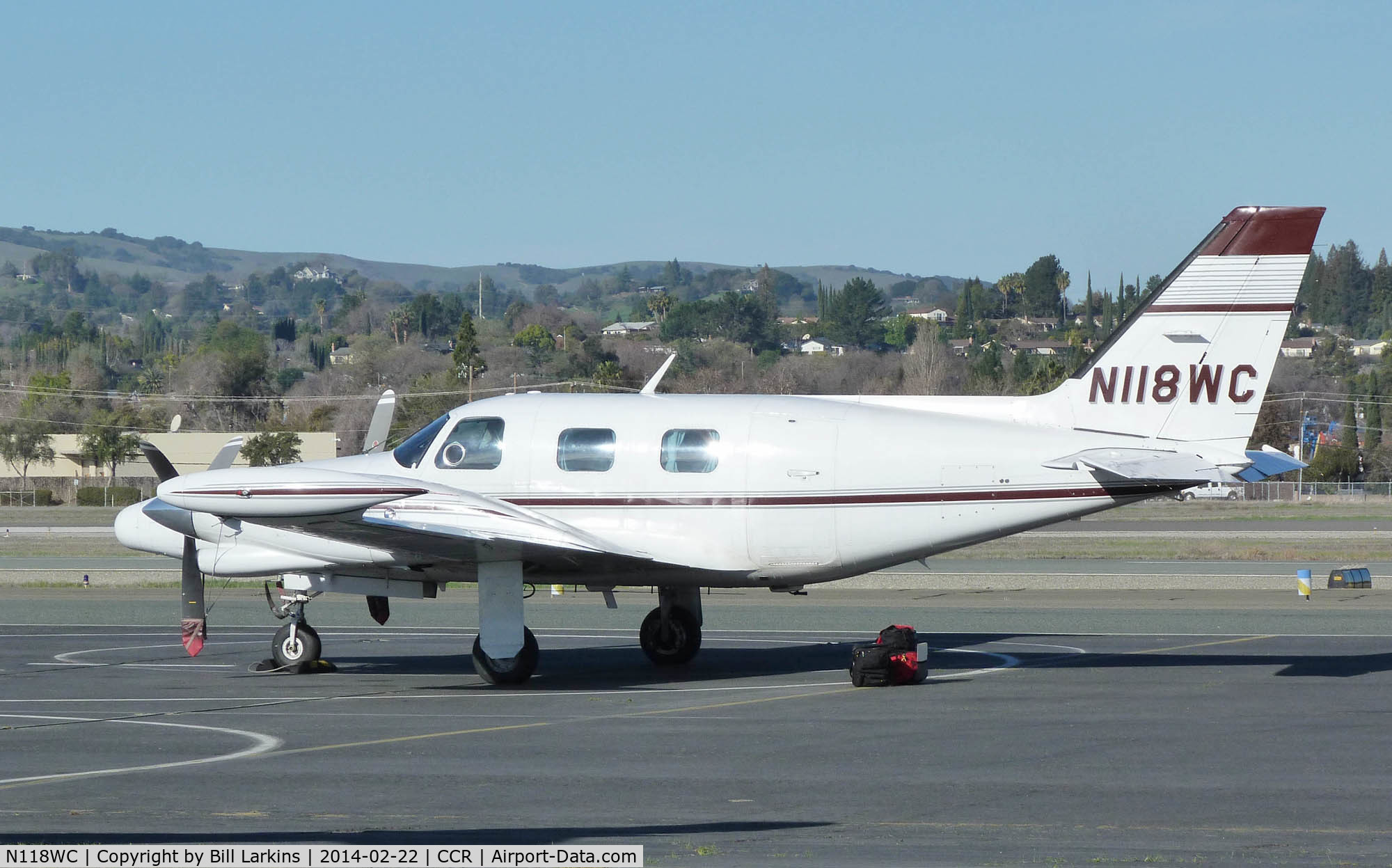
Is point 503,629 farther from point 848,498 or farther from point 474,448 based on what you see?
point 848,498

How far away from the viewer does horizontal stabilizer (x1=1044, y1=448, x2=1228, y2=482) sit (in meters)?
15.9

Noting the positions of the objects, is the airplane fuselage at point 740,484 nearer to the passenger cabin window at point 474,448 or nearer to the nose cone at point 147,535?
the passenger cabin window at point 474,448

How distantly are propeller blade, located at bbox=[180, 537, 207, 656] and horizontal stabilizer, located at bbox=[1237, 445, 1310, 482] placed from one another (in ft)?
41.0

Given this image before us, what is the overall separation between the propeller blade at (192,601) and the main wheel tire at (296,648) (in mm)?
994

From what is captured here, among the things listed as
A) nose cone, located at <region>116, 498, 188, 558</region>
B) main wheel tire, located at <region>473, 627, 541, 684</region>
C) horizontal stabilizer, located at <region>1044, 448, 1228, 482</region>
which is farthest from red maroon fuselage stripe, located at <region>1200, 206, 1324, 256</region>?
nose cone, located at <region>116, 498, 188, 558</region>

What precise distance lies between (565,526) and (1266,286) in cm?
865

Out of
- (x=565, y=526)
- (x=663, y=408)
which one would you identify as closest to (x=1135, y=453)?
(x=663, y=408)

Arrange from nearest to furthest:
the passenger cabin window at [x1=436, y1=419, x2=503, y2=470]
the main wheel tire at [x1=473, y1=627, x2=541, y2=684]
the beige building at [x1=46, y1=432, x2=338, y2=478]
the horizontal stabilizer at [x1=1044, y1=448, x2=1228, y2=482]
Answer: the horizontal stabilizer at [x1=1044, y1=448, x2=1228, y2=482] → the main wheel tire at [x1=473, y1=627, x2=541, y2=684] → the passenger cabin window at [x1=436, y1=419, x2=503, y2=470] → the beige building at [x1=46, y1=432, x2=338, y2=478]

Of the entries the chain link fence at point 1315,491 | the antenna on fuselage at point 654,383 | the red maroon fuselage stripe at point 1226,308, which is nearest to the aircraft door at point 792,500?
the antenna on fuselage at point 654,383

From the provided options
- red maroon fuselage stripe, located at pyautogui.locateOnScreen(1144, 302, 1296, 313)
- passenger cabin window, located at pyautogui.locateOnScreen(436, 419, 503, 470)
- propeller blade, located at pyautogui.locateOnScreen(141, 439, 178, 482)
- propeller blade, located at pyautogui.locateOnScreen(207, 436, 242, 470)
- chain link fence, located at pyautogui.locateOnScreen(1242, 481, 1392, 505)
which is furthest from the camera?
chain link fence, located at pyautogui.locateOnScreen(1242, 481, 1392, 505)

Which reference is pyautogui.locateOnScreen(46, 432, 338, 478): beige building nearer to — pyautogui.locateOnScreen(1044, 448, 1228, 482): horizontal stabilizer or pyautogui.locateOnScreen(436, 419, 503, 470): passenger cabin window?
pyautogui.locateOnScreen(436, 419, 503, 470): passenger cabin window

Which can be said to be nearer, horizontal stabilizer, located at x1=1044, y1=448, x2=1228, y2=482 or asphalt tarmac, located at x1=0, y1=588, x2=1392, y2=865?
asphalt tarmac, located at x1=0, y1=588, x2=1392, y2=865

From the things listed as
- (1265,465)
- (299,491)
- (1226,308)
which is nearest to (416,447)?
(299,491)

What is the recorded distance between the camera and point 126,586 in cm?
3284
